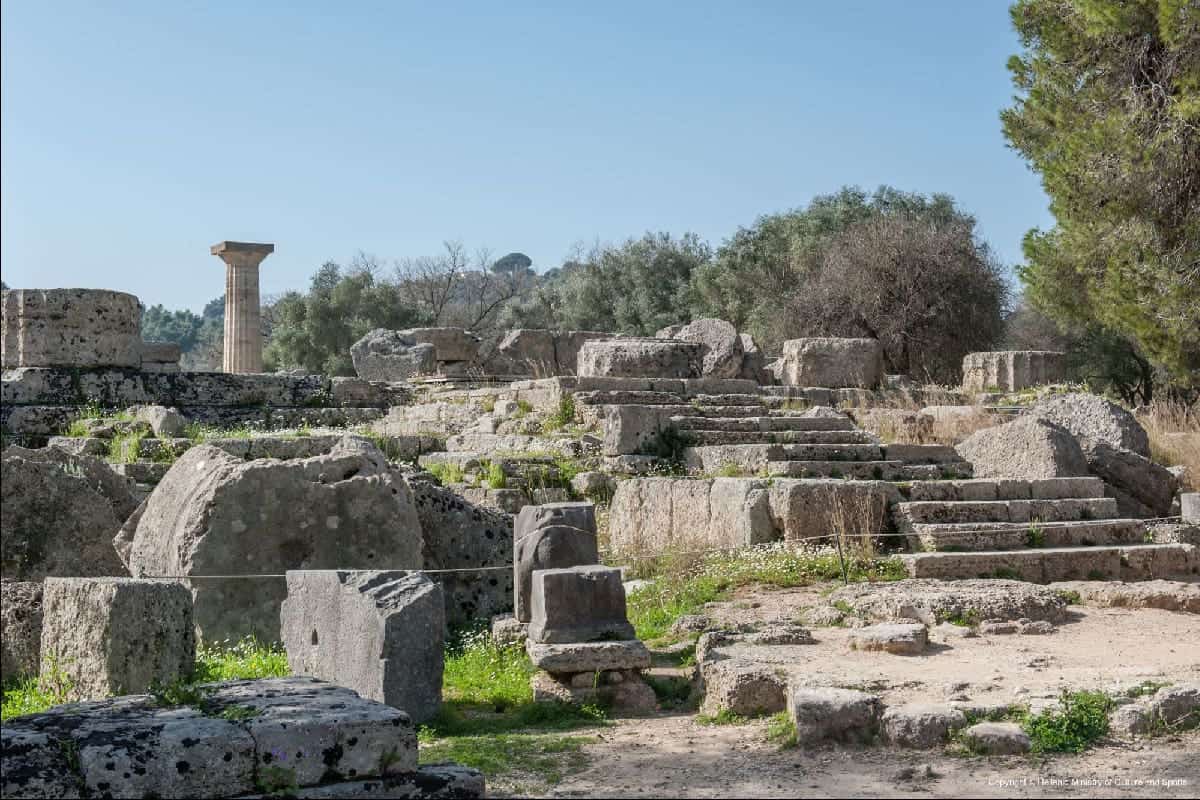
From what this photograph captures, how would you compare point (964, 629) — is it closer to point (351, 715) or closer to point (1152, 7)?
point (351, 715)

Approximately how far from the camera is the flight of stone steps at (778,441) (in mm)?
12852

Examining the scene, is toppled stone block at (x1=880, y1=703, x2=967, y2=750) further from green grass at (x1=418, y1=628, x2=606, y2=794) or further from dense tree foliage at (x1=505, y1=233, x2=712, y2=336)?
dense tree foliage at (x1=505, y1=233, x2=712, y2=336)

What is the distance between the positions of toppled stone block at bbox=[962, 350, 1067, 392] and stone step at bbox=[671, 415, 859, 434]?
23.3 ft

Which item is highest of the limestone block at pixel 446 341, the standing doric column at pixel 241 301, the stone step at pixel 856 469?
the standing doric column at pixel 241 301

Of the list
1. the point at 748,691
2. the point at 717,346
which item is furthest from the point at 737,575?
the point at 717,346

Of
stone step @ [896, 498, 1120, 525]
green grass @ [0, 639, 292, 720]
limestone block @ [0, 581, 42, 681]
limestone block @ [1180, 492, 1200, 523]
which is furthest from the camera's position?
limestone block @ [1180, 492, 1200, 523]

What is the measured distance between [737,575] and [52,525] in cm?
494

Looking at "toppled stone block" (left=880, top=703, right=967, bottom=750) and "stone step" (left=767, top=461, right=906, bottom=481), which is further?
"stone step" (left=767, top=461, right=906, bottom=481)

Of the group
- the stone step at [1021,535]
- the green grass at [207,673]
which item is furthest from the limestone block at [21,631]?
the stone step at [1021,535]

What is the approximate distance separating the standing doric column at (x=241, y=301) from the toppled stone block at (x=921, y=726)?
22630mm

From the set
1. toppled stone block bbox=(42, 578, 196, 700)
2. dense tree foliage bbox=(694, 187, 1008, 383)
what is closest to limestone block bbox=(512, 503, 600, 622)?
toppled stone block bbox=(42, 578, 196, 700)

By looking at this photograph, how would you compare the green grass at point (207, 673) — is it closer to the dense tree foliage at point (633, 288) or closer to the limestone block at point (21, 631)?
the limestone block at point (21, 631)

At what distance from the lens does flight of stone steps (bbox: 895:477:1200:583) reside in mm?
10489

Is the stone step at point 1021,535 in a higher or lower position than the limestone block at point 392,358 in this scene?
lower
